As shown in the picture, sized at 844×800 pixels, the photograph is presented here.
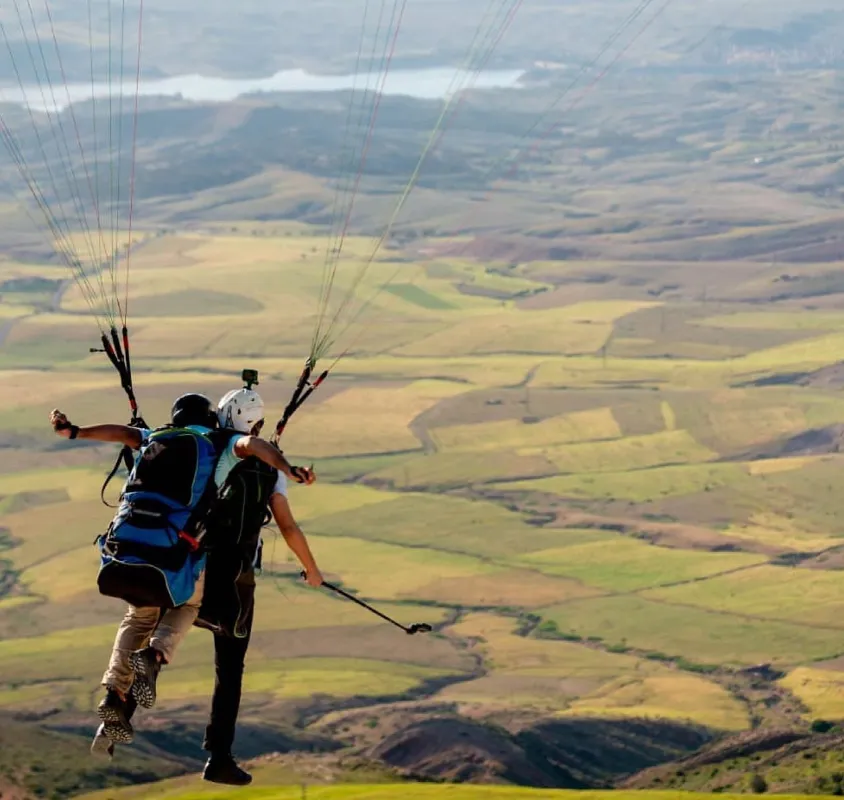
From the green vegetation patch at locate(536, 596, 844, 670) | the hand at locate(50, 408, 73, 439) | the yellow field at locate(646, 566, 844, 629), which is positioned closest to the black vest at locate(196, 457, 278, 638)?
the hand at locate(50, 408, 73, 439)

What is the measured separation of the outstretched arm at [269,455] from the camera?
12.7 m

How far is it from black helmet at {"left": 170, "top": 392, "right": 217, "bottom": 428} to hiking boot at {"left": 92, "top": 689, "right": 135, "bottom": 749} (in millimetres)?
2057

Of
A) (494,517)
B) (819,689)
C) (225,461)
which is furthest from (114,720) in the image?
(494,517)

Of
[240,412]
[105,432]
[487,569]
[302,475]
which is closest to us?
[302,475]

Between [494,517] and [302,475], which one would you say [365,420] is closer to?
[494,517]

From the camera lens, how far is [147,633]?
45.4 ft

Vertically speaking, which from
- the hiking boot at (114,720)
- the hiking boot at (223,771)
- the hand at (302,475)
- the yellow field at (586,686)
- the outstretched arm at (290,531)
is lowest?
the yellow field at (586,686)

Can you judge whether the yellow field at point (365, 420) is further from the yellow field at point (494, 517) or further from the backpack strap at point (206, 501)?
the backpack strap at point (206, 501)

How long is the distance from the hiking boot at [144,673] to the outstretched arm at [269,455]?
1.73 meters

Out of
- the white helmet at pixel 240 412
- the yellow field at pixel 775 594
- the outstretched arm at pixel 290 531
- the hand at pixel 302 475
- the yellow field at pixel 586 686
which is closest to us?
the hand at pixel 302 475

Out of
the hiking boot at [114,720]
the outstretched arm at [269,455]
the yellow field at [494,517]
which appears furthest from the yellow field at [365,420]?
the outstretched arm at [269,455]

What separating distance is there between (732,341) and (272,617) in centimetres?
10319

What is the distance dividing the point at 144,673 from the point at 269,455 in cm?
208

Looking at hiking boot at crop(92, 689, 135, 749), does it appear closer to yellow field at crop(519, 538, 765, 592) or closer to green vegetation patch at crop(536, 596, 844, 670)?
green vegetation patch at crop(536, 596, 844, 670)
